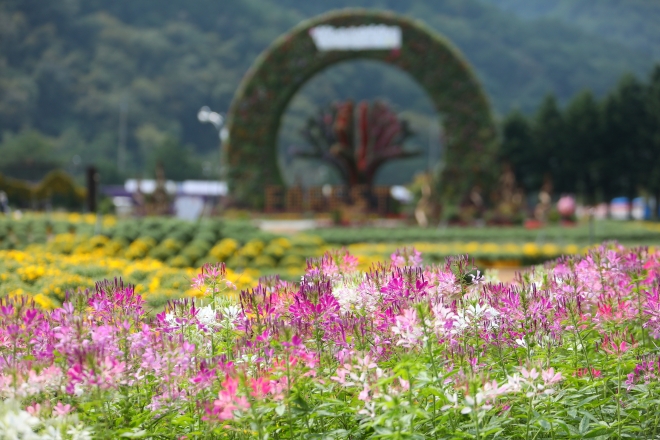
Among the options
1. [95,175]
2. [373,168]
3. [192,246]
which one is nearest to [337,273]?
[192,246]

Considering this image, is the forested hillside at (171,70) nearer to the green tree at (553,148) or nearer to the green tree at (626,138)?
the green tree at (553,148)

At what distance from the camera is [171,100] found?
218 ft

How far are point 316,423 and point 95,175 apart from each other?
15.2 m

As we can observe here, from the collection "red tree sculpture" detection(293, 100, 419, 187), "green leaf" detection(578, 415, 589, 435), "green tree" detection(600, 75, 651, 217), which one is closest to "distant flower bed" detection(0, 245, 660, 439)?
"green leaf" detection(578, 415, 589, 435)

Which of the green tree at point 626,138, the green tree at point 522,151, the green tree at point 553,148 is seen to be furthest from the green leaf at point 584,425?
the green tree at point 522,151

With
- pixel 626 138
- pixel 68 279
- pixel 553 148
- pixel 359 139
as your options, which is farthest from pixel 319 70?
pixel 68 279

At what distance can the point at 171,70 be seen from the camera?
6806cm

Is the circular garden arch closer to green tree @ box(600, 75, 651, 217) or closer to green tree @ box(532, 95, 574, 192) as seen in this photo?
green tree @ box(600, 75, 651, 217)

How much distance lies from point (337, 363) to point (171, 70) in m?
68.5

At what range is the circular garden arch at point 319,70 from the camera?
25.5m

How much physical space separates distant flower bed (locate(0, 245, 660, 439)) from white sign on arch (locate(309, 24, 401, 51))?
23.4 metres

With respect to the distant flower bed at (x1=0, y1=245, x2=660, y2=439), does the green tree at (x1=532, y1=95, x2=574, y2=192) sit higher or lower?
higher

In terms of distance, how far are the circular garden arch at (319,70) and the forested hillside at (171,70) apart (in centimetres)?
2954

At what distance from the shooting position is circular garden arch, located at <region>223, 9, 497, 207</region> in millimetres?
25547
